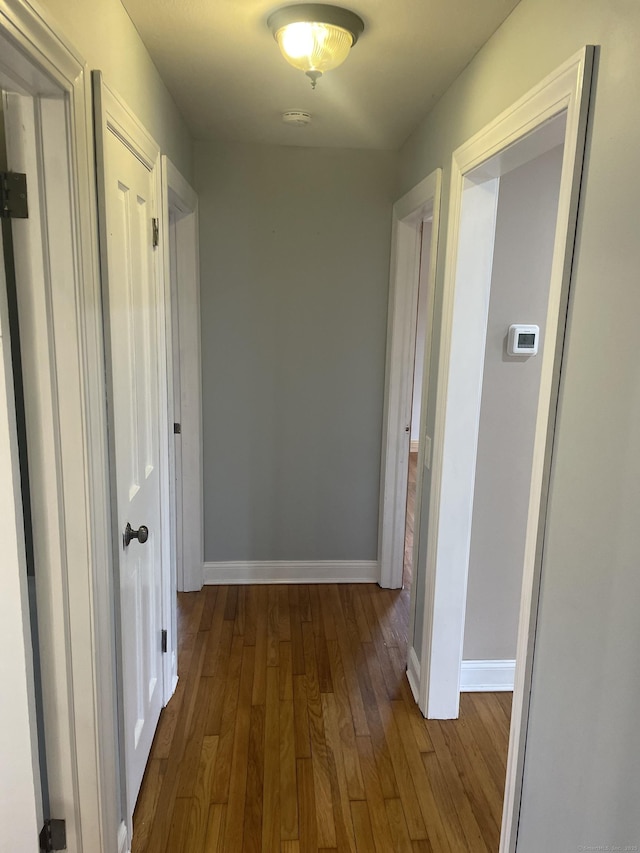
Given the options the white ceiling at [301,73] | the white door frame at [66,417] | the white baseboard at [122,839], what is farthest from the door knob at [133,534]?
the white ceiling at [301,73]

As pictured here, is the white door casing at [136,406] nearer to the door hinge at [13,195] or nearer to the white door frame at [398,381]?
the door hinge at [13,195]

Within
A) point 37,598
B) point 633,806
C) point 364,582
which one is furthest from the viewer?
point 364,582

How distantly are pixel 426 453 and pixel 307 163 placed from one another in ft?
5.31

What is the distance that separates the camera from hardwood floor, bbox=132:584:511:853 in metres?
1.83

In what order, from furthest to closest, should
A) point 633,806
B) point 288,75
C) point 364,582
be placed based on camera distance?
point 364,582
point 288,75
point 633,806

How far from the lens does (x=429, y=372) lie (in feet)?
7.82

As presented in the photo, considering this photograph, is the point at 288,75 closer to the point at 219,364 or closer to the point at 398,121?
the point at 398,121

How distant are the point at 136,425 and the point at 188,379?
4.21ft

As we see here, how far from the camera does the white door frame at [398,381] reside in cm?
297

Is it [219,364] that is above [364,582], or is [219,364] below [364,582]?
above

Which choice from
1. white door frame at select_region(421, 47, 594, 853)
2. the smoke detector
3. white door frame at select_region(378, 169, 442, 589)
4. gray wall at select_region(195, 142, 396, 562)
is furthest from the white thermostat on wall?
the smoke detector

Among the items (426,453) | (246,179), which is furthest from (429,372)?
(246,179)

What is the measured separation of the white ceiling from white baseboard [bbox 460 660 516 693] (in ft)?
7.39

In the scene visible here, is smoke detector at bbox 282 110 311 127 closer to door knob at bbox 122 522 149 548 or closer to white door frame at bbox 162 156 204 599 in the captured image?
white door frame at bbox 162 156 204 599
